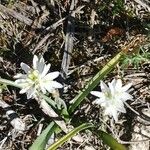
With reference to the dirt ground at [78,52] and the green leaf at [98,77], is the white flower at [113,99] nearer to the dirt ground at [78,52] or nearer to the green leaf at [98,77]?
the green leaf at [98,77]

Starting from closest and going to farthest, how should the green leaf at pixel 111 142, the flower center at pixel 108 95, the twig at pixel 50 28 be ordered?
the green leaf at pixel 111 142 < the flower center at pixel 108 95 < the twig at pixel 50 28

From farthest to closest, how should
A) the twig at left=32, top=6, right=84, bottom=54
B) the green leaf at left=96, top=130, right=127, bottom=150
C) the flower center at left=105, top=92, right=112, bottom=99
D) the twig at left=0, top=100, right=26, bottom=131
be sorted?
the twig at left=32, top=6, right=84, bottom=54
the twig at left=0, top=100, right=26, bottom=131
the flower center at left=105, top=92, right=112, bottom=99
the green leaf at left=96, top=130, right=127, bottom=150

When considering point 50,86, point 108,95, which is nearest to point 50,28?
point 50,86

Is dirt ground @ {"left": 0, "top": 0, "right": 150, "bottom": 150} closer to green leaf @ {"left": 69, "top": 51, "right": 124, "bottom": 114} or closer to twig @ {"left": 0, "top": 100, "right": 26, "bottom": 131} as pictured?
twig @ {"left": 0, "top": 100, "right": 26, "bottom": 131}

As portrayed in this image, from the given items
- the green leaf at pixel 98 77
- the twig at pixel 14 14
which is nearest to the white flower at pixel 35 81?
the green leaf at pixel 98 77

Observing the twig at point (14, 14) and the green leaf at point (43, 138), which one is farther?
the twig at point (14, 14)

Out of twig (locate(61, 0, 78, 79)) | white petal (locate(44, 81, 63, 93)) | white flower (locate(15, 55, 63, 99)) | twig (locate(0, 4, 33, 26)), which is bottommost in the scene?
A: white petal (locate(44, 81, 63, 93))

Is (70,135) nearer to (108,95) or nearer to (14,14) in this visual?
(108,95)

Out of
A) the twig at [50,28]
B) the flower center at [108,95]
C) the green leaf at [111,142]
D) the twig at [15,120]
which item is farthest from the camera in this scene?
the twig at [50,28]

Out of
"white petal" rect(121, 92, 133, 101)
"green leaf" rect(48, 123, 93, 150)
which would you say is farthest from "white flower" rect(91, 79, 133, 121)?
"green leaf" rect(48, 123, 93, 150)

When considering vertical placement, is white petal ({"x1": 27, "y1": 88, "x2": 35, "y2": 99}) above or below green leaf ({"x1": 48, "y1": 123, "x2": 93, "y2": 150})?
above
